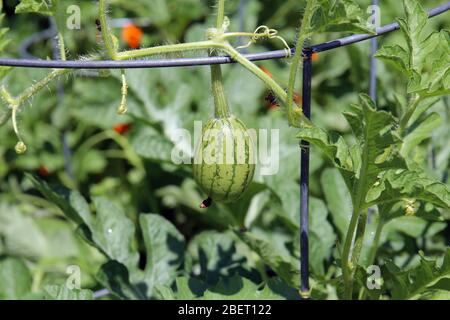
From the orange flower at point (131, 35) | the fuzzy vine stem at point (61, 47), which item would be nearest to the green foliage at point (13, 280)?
the fuzzy vine stem at point (61, 47)

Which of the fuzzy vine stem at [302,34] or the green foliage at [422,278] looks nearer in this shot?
the fuzzy vine stem at [302,34]

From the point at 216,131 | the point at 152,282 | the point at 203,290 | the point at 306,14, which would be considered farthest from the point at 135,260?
the point at 306,14

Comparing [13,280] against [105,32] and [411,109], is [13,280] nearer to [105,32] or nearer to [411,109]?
[105,32]

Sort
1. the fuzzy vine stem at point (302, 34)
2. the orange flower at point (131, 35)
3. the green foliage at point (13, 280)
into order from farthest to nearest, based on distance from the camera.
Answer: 1. the orange flower at point (131, 35)
2. the green foliage at point (13, 280)
3. the fuzzy vine stem at point (302, 34)

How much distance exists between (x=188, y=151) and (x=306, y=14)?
0.88 m

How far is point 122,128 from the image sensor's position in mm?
2801

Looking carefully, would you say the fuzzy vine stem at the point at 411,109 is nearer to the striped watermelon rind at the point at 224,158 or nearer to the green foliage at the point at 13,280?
the striped watermelon rind at the point at 224,158

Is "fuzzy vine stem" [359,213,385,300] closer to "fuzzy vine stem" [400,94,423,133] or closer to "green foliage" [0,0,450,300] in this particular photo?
"green foliage" [0,0,450,300]

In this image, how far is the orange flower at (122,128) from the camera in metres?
2.79

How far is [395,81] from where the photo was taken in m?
2.71

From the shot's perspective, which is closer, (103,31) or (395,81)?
(103,31)

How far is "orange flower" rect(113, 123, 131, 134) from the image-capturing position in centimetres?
279

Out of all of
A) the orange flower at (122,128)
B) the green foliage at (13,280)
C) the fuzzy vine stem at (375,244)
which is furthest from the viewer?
the orange flower at (122,128)
